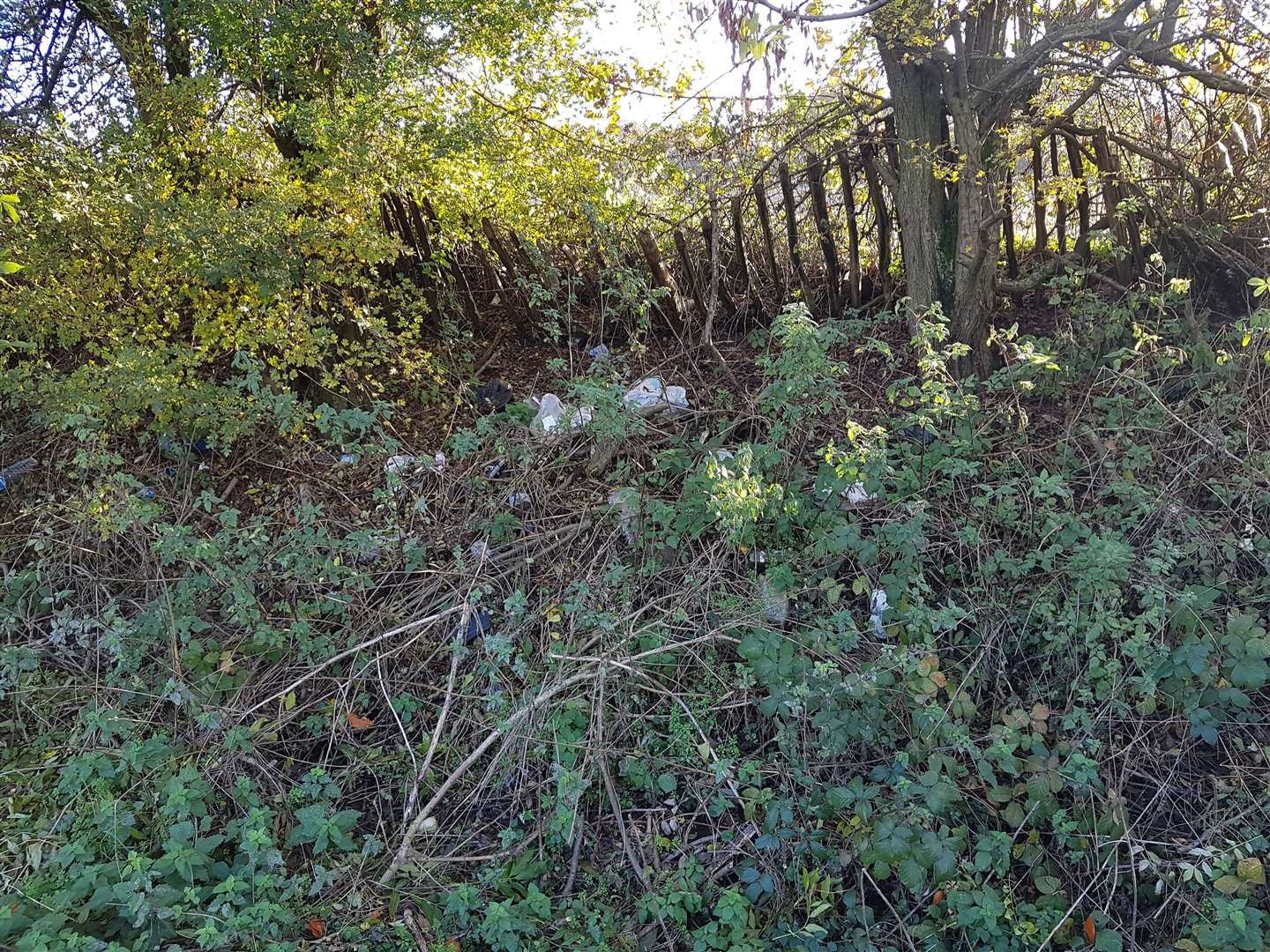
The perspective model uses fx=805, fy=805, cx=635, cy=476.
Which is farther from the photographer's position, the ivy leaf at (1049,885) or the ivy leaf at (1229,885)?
the ivy leaf at (1049,885)

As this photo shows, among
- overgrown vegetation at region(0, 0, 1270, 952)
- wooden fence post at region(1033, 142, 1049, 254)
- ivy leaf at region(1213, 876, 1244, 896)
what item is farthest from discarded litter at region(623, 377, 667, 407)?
ivy leaf at region(1213, 876, 1244, 896)

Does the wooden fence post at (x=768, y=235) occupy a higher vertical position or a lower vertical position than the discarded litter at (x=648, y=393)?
higher

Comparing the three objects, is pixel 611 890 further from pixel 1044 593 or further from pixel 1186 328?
pixel 1186 328

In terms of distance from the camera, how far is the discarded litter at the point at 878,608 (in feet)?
11.0

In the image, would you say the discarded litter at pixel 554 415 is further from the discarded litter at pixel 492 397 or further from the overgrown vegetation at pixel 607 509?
the discarded litter at pixel 492 397

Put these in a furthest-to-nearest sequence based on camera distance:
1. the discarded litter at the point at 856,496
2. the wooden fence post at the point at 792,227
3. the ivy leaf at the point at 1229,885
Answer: the wooden fence post at the point at 792,227 < the discarded litter at the point at 856,496 < the ivy leaf at the point at 1229,885

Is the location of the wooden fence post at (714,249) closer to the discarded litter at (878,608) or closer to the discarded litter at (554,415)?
the discarded litter at (554,415)

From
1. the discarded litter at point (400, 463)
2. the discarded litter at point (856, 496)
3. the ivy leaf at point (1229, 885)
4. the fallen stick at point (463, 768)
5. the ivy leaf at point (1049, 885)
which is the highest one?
the discarded litter at point (400, 463)

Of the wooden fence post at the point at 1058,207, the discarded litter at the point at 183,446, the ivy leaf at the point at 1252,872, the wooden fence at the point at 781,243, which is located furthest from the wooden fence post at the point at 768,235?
the ivy leaf at the point at 1252,872

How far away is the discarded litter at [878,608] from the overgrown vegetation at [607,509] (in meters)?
0.01

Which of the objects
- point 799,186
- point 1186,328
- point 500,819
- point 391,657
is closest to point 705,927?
point 500,819

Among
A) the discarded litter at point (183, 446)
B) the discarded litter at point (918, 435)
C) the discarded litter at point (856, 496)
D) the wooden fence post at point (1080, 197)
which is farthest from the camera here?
the discarded litter at point (183, 446)

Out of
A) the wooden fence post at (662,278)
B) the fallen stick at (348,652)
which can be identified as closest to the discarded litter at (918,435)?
the wooden fence post at (662,278)

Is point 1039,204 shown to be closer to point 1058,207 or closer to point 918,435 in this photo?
point 1058,207
